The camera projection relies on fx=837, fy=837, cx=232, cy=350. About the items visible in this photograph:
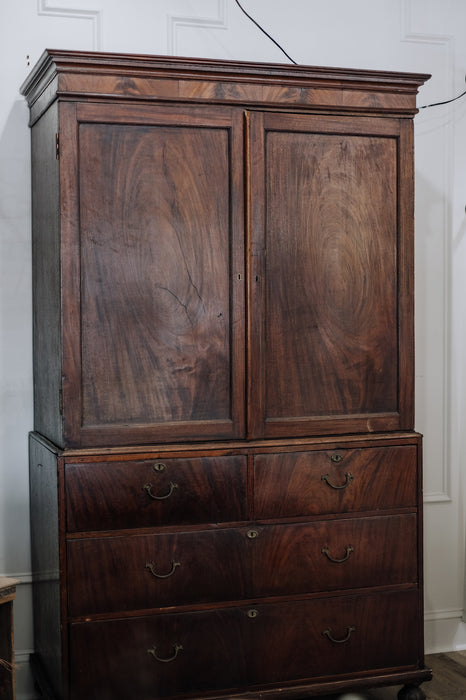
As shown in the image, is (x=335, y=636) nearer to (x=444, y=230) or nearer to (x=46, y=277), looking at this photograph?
(x=46, y=277)

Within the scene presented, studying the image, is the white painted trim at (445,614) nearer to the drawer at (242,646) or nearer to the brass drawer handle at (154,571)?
the drawer at (242,646)

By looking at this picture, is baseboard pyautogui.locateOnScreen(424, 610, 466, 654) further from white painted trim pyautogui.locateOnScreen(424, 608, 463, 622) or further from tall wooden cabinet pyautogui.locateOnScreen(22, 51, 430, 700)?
tall wooden cabinet pyautogui.locateOnScreen(22, 51, 430, 700)

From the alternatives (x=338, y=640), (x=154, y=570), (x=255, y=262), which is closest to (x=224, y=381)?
(x=255, y=262)

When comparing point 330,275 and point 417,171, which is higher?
point 417,171

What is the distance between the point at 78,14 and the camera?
2.87 m

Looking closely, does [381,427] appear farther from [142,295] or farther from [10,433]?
[10,433]

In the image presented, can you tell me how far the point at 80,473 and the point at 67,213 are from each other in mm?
731

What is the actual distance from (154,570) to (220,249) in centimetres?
96

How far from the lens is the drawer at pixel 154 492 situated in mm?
2352

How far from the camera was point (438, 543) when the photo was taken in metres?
3.33

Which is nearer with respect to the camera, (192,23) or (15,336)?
(15,336)

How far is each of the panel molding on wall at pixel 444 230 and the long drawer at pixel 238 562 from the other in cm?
71

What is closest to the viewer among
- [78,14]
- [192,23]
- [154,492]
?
Result: [154,492]

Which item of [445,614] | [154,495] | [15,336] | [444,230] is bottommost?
[445,614]
